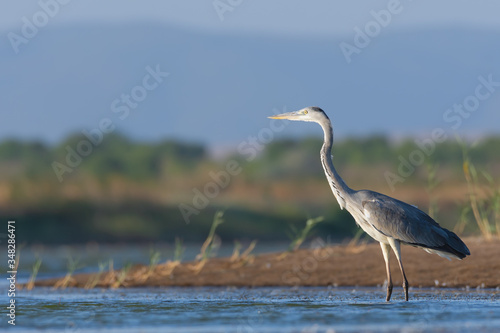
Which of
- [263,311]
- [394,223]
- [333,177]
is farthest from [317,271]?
[263,311]

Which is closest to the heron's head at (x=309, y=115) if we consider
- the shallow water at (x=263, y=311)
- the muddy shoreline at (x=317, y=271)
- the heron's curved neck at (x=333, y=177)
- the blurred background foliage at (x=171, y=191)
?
the heron's curved neck at (x=333, y=177)

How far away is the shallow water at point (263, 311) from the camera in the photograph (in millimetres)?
8672

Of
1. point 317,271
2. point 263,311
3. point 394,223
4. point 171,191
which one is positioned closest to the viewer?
point 263,311

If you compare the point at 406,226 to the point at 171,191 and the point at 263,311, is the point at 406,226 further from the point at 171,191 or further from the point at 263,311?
the point at 171,191

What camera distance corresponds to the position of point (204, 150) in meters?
30.8

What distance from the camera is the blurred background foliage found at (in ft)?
81.1

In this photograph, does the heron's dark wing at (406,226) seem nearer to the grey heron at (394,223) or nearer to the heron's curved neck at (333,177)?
the grey heron at (394,223)

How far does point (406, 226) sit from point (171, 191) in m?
15.7

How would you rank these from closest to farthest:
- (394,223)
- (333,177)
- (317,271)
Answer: (394,223), (333,177), (317,271)

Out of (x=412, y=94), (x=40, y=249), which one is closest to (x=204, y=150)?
(x=40, y=249)

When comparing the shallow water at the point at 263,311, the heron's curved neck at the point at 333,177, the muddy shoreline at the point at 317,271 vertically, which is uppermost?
the heron's curved neck at the point at 333,177

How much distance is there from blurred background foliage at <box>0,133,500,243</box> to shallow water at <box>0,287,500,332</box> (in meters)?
12.0

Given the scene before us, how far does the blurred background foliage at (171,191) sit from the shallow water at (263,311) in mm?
11978

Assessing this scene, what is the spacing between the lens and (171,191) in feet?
86.1
